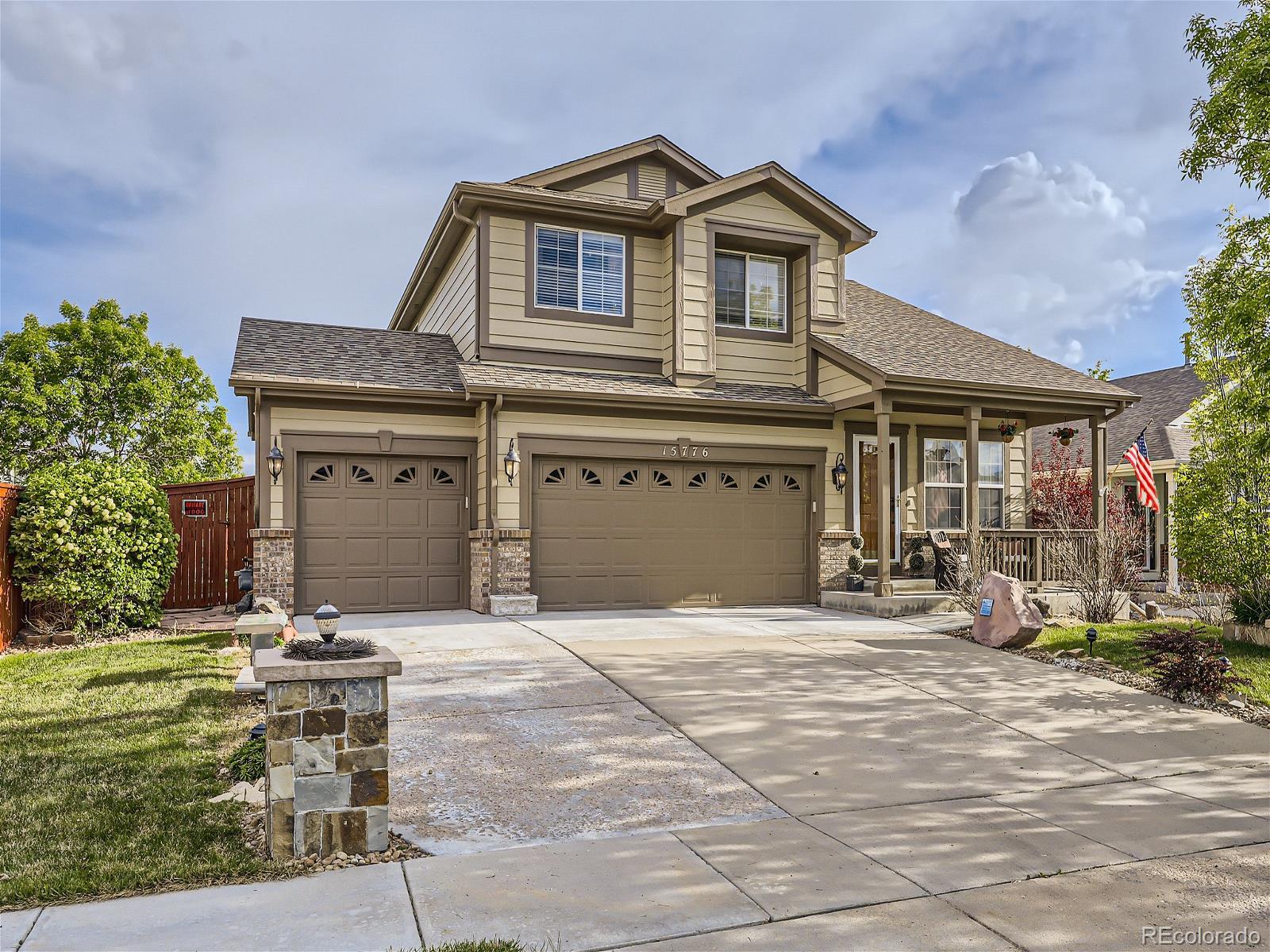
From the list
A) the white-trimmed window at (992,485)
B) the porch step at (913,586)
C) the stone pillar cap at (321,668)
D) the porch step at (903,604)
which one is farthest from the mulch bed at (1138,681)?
the stone pillar cap at (321,668)

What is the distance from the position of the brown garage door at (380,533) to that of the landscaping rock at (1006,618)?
7.13 meters

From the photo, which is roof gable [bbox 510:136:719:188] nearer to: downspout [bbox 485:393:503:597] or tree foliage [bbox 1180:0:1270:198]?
downspout [bbox 485:393:503:597]

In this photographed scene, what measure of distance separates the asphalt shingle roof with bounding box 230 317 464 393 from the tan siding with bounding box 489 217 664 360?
117 cm

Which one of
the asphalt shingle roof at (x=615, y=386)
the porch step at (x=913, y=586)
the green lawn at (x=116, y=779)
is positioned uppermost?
the asphalt shingle roof at (x=615, y=386)

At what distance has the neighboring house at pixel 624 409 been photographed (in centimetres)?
1216

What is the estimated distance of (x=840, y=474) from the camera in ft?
46.0

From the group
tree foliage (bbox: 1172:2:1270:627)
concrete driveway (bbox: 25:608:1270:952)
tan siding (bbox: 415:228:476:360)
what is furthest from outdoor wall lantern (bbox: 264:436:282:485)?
tree foliage (bbox: 1172:2:1270:627)

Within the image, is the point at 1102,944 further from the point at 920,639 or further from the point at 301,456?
the point at 301,456

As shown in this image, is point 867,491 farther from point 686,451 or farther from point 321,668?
point 321,668

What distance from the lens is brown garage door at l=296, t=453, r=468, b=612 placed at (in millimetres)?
12023

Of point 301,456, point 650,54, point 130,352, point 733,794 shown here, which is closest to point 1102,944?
point 733,794

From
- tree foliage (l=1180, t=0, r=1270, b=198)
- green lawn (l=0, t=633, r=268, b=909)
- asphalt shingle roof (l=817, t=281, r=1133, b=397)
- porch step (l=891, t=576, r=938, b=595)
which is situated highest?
tree foliage (l=1180, t=0, r=1270, b=198)

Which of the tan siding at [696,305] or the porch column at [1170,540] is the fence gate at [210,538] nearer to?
the tan siding at [696,305]

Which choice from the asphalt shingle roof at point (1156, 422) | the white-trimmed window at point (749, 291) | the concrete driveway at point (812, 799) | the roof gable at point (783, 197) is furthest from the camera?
the asphalt shingle roof at point (1156, 422)
